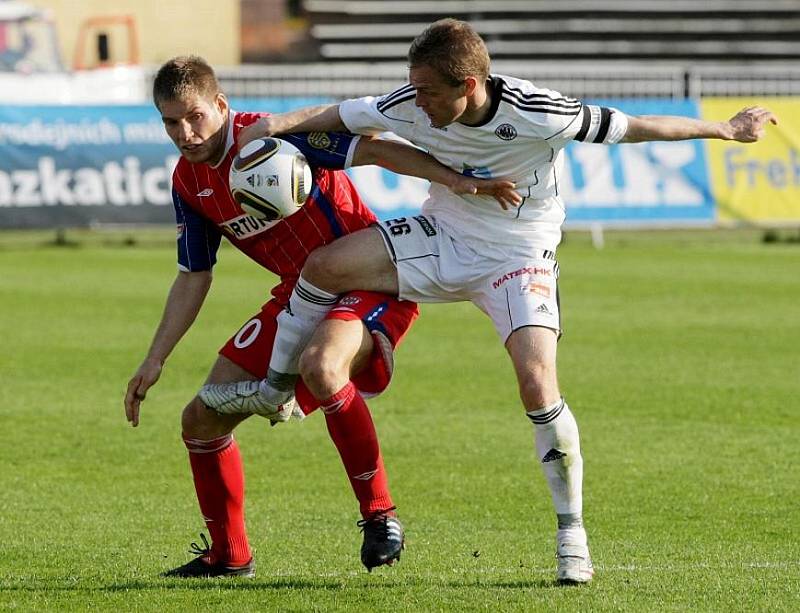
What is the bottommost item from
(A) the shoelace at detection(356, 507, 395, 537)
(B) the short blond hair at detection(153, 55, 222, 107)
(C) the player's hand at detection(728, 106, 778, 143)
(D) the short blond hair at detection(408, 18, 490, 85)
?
(A) the shoelace at detection(356, 507, 395, 537)

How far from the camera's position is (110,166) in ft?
68.8

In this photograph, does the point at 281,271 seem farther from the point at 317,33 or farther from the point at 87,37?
the point at 87,37

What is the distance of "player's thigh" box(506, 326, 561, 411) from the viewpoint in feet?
18.9

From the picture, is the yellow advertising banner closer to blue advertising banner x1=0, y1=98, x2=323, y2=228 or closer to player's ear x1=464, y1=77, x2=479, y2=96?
blue advertising banner x1=0, y1=98, x2=323, y2=228

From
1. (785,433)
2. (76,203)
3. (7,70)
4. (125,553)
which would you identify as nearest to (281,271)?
(125,553)

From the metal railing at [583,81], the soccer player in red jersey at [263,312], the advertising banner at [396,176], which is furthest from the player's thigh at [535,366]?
the metal railing at [583,81]

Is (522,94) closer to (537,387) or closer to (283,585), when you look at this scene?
(537,387)

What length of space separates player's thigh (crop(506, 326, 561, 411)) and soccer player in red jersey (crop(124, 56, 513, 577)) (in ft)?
1.82

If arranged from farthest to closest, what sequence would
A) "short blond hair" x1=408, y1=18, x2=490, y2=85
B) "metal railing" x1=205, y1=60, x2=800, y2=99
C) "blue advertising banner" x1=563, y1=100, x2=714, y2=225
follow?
"metal railing" x1=205, y1=60, x2=800, y2=99 < "blue advertising banner" x1=563, y1=100, x2=714, y2=225 < "short blond hair" x1=408, y1=18, x2=490, y2=85

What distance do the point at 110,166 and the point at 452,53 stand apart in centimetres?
1581

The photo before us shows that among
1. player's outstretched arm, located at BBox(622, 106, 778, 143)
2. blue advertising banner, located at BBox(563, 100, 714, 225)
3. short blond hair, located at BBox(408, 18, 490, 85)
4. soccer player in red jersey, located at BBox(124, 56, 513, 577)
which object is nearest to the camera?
short blond hair, located at BBox(408, 18, 490, 85)

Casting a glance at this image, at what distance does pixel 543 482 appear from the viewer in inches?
319

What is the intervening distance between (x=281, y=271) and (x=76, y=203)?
1502 cm

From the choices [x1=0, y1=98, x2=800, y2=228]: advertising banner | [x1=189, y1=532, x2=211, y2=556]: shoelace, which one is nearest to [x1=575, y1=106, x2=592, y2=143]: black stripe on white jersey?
[x1=189, y1=532, x2=211, y2=556]: shoelace
